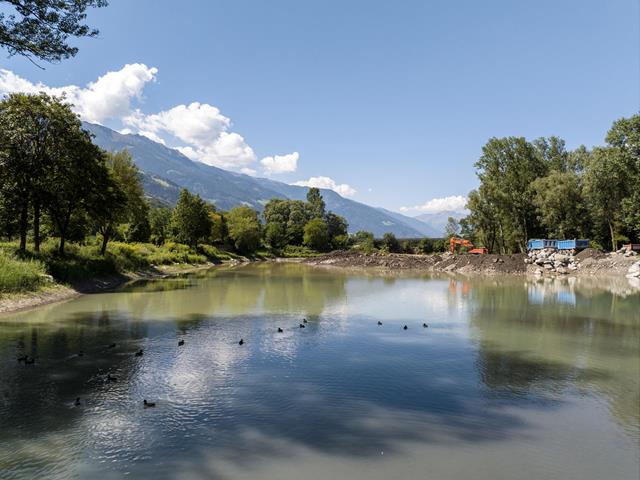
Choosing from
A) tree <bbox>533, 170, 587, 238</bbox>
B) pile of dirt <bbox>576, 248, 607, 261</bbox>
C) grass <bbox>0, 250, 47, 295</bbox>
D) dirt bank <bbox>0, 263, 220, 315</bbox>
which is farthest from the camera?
tree <bbox>533, 170, 587, 238</bbox>

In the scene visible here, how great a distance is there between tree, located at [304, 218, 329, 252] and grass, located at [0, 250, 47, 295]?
99568mm

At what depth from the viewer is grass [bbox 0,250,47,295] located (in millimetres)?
27219

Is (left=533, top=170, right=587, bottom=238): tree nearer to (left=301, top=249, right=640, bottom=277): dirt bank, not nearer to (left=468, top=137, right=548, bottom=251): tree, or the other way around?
(left=468, top=137, right=548, bottom=251): tree

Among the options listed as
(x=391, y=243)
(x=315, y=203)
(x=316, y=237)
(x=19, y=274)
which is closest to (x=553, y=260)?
(x=391, y=243)

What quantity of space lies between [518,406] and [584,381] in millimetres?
3968

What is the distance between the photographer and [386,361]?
16766 mm

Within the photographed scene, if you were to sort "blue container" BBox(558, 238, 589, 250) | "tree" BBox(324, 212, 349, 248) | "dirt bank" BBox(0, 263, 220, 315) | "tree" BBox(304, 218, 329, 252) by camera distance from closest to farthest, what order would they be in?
"dirt bank" BBox(0, 263, 220, 315), "blue container" BBox(558, 238, 589, 250), "tree" BBox(304, 218, 329, 252), "tree" BBox(324, 212, 349, 248)

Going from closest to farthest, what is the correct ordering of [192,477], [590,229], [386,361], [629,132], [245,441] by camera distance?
[192,477] < [245,441] < [386,361] < [629,132] < [590,229]

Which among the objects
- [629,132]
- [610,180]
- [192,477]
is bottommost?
[192,477]

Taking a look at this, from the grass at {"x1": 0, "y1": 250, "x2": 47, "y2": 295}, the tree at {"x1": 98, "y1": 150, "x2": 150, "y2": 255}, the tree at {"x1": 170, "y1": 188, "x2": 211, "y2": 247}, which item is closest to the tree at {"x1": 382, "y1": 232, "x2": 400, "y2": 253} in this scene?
the tree at {"x1": 170, "y1": 188, "x2": 211, "y2": 247}

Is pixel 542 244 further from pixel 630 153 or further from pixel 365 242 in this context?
pixel 365 242

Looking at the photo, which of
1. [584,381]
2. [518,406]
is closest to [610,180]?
[584,381]

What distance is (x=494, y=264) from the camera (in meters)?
67.7

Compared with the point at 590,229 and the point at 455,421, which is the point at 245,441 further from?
the point at 590,229
